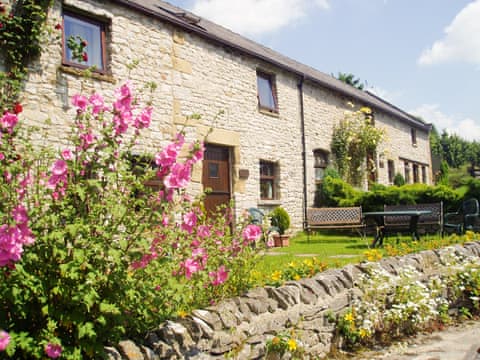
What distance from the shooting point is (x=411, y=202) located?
11.9 m

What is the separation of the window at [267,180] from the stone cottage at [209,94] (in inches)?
1.2

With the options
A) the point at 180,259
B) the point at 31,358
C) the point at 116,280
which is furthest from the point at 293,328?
the point at 31,358

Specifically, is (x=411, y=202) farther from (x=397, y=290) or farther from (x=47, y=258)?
(x=47, y=258)

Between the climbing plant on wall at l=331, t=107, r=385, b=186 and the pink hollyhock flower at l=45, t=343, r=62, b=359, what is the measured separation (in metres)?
13.2

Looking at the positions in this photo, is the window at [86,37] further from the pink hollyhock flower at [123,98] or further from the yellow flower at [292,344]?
the yellow flower at [292,344]

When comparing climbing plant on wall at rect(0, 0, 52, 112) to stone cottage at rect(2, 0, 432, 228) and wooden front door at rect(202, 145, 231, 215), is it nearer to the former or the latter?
stone cottage at rect(2, 0, 432, 228)

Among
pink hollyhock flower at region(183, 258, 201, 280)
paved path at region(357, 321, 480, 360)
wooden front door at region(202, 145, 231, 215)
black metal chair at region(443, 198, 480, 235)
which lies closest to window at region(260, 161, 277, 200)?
wooden front door at region(202, 145, 231, 215)

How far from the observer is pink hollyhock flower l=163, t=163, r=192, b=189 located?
2381mm

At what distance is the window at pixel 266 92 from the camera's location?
11.9 metres

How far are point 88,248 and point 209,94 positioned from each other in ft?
26.7

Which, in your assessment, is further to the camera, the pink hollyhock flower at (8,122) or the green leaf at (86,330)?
the pink hollyhock flower at (8,122)

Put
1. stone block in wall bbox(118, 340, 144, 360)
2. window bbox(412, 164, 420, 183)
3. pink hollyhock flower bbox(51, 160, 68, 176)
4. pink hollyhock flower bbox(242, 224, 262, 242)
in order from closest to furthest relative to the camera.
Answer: pink hollyhock flower bbox(51, 160, 68, 176), stone block in wall bbox(118, 340, 144, 360), pink hollyhock flower bbox(242, 224, 262, 242), window bbox(412, 164, 420, 183)

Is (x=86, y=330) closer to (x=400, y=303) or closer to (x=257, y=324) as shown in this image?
(x=257, y=324)

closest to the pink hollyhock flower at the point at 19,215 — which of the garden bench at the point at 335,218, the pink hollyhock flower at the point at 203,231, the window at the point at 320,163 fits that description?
the pink hollyhock flower at the point at 203,231
